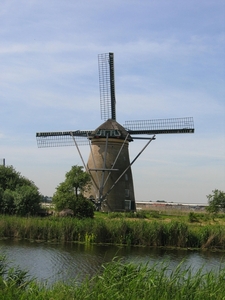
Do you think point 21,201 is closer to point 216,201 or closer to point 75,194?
point 75,194

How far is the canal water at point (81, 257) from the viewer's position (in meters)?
14.3

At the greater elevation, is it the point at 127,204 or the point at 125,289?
the point at 127,204

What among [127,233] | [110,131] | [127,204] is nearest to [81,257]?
[127,233]

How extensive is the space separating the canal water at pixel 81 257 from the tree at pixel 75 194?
23.4 ft

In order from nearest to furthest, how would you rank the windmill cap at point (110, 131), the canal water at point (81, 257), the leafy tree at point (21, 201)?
the canal water at point (81, 257)
the leafy tree at point (21, 201)
the windmill cap at point (110, 131)

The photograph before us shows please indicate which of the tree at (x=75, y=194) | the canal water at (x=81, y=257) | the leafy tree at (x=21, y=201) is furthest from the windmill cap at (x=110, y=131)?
the canal water at (x=81, y=257)

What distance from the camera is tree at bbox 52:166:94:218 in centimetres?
2703

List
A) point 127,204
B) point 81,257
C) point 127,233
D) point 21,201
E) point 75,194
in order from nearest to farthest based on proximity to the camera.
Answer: point 81,257 → point 127,233 → point 21,201 → point 75,194 → point 127,204

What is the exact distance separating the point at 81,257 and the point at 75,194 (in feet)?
44.7

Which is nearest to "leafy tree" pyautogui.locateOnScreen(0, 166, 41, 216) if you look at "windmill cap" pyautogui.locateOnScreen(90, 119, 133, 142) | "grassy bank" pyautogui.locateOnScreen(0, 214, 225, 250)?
"windmill cap" pyautogui.locateOnScreen(90, 119, 133, 142)

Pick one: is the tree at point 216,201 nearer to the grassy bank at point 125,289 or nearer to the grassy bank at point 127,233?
the grassy bank at point 127,233

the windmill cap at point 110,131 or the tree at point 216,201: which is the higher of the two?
the windmill cap at point 110,131

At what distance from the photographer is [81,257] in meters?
16.7

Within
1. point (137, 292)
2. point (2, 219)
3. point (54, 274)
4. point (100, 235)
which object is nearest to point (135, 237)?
point (100, 235)
